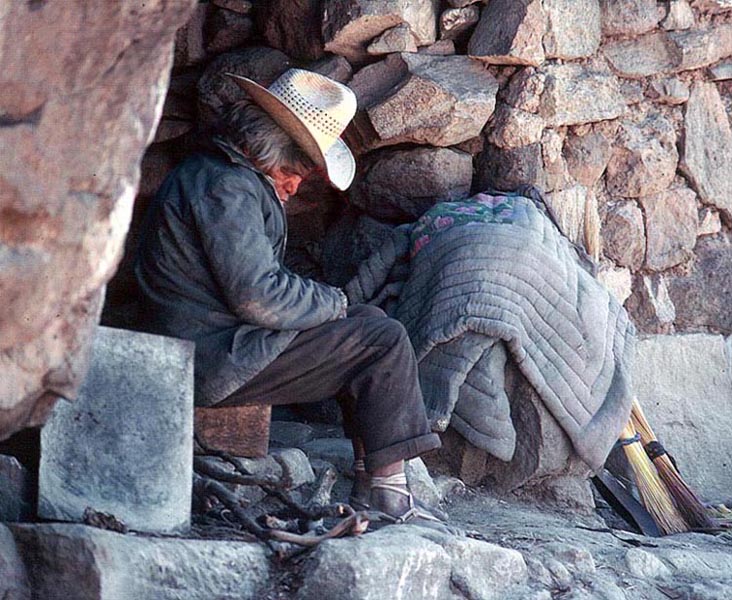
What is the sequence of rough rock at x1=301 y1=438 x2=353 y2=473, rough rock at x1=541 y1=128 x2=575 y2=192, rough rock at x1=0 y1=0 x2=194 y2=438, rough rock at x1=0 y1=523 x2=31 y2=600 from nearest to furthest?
rough rock at x1=0 y1=0 x2=194 y2=438 < rough rock at x1=0 y1=523 x2=31 y2=600 < rough rock at x1=301 y1=438 x2=353 y2=473 < rough rock at x1=541 y1=128 x2=575 y2=192

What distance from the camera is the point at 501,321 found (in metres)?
4.85

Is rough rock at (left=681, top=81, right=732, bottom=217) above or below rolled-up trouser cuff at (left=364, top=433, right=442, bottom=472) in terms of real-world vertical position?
above

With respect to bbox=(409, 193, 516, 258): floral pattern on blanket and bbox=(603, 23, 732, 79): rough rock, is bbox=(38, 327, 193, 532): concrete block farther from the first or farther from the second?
bbox=(603, 23, 732, 79): rough rock

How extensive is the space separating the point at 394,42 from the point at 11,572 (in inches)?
114

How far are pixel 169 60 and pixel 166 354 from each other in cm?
129

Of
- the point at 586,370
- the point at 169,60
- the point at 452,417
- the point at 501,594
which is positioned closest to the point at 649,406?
the point at 586,370

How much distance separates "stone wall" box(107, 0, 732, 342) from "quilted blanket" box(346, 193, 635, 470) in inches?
13.9

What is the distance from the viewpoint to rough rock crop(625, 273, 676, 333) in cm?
587

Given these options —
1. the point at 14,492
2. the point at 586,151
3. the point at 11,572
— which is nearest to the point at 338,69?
the point at 586,151

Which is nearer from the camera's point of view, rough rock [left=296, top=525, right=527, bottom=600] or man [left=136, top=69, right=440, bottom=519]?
rough rock [left=296, top=525, right=527, bottom=600]

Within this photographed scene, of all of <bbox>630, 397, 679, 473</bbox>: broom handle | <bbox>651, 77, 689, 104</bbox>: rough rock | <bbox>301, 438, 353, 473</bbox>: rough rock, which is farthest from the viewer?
<bbox>651, 77, 689, 104</bbox>: rough rock

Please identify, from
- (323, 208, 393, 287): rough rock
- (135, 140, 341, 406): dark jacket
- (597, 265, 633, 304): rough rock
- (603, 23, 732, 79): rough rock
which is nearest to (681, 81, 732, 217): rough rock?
(603, 23, 732, 79): rough rock

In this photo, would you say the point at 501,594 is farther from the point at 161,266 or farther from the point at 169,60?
the point at 169,60

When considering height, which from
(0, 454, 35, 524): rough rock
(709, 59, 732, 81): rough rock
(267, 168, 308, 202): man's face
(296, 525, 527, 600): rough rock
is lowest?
(296, 525, 527, 600): rough rock
